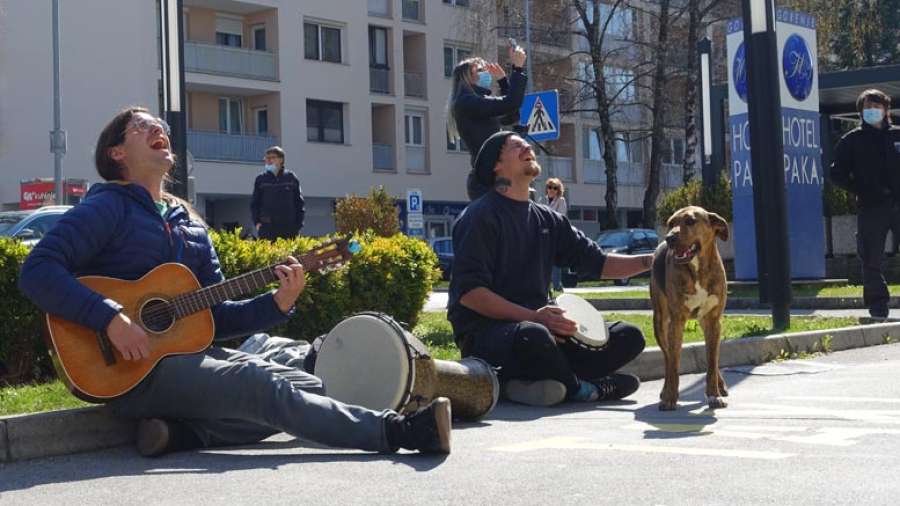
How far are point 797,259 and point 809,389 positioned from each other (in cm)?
1024

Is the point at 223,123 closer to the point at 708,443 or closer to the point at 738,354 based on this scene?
the point at 738,354

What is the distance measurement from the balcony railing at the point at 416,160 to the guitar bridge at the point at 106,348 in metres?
47.0

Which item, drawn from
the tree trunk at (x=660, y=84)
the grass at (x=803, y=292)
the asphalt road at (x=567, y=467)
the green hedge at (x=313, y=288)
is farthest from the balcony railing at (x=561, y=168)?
the asphalt road at (x=567, y=467)

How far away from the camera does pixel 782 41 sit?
1803cm

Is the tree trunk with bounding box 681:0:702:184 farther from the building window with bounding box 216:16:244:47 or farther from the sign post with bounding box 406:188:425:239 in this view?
the building window with bounding box 216:16:244:47

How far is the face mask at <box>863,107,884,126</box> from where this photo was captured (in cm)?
1277

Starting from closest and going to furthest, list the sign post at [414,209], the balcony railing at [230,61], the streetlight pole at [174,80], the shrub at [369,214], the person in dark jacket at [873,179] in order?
1. the streetlight pole at [174,80]
2. the person in dark jacket at [873,179]
3. the sign post at [414,209]
4. the shrub at [369,214]
5. the balcony railing at [230,61]

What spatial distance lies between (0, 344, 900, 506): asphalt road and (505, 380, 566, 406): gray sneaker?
0.75 ft

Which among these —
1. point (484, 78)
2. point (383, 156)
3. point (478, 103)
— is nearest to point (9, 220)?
point (484, 78)

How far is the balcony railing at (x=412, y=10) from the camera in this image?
53219mm

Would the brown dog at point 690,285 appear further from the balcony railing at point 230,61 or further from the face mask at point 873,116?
the balcony railing at point 230,61

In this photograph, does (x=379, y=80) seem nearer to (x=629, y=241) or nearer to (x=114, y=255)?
(x=629, y=241)

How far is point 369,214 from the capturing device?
3941 centimetres

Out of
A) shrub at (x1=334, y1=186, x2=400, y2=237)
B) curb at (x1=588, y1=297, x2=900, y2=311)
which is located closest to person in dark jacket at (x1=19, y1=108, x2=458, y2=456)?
curb at (x1=588, y1=297, x2=900, y2=311)
